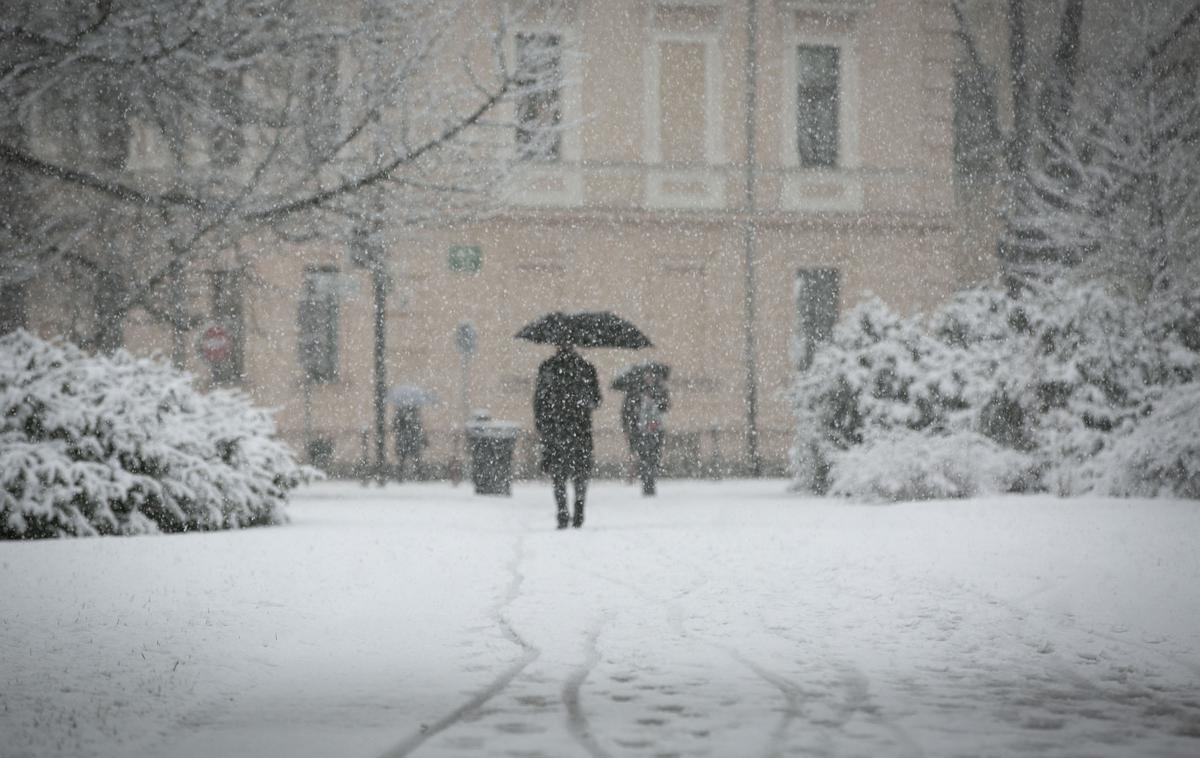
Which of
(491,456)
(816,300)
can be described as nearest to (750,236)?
(816,300)

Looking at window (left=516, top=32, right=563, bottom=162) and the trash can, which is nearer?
window (left=516, top=32, right=563, bottom=162)

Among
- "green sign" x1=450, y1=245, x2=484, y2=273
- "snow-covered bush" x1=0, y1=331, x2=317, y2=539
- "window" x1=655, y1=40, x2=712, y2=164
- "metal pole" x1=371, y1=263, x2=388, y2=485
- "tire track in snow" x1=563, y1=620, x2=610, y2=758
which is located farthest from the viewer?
"window" x1=655, y1=40, x2=712, y2=164

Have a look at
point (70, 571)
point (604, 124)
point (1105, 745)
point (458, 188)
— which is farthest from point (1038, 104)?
point (1105, 745)

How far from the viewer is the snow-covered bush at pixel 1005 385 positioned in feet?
51.1

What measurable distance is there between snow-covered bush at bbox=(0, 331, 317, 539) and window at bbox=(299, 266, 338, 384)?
13.7 meters

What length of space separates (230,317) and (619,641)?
1435 cm

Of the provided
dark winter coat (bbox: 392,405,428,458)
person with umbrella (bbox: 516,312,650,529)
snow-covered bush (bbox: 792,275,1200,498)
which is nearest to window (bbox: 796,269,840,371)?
dark winter coat (bbox: 392,405,428,458)

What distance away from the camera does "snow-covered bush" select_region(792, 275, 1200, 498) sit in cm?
1556

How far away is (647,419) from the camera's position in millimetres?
21391

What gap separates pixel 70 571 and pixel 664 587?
398 centimetres

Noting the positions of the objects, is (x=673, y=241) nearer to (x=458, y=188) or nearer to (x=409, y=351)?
(x=409, y=351)

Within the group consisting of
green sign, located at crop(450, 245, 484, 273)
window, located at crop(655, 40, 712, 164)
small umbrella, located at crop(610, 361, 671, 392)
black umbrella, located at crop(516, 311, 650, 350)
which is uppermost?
window, located at crop(655, 40, 712, 164)

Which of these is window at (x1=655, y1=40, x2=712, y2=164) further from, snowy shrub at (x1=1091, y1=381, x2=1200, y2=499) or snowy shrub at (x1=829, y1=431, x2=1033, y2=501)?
snowy shrub at (x1=1091, y1=381, x2=1200, y2=499)

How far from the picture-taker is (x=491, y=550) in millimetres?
12258
